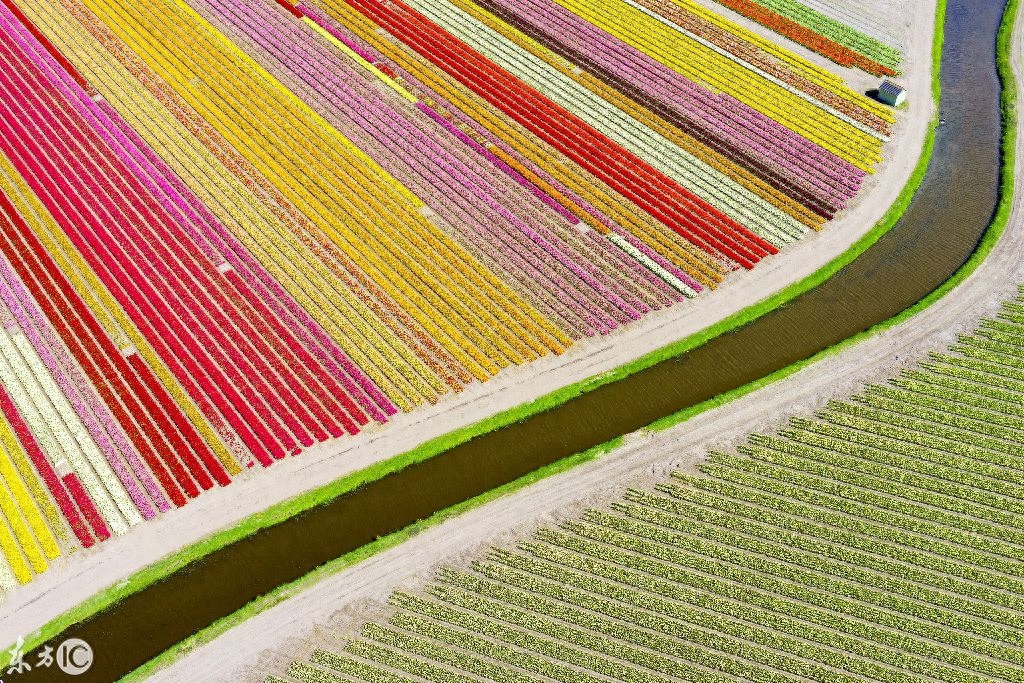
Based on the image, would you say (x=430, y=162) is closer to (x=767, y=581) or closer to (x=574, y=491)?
(x=574, y=491)

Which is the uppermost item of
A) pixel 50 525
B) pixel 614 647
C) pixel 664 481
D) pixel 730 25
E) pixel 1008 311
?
pixel 730 25

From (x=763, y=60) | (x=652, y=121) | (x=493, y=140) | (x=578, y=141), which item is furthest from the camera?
(x=763, y=60)

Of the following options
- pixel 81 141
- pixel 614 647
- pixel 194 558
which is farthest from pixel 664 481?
pixel 81 141

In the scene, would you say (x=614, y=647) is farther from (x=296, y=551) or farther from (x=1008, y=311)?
(x=1008, y=311)

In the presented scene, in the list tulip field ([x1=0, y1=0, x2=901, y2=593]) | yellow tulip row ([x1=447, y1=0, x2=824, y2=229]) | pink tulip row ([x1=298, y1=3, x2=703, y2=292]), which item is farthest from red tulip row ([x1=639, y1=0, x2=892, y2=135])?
pink tulip row ([x1=298, y1=3, x2=703, y2=292])

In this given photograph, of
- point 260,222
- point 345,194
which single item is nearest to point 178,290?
point 260,222

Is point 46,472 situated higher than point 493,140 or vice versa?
point 493,140
